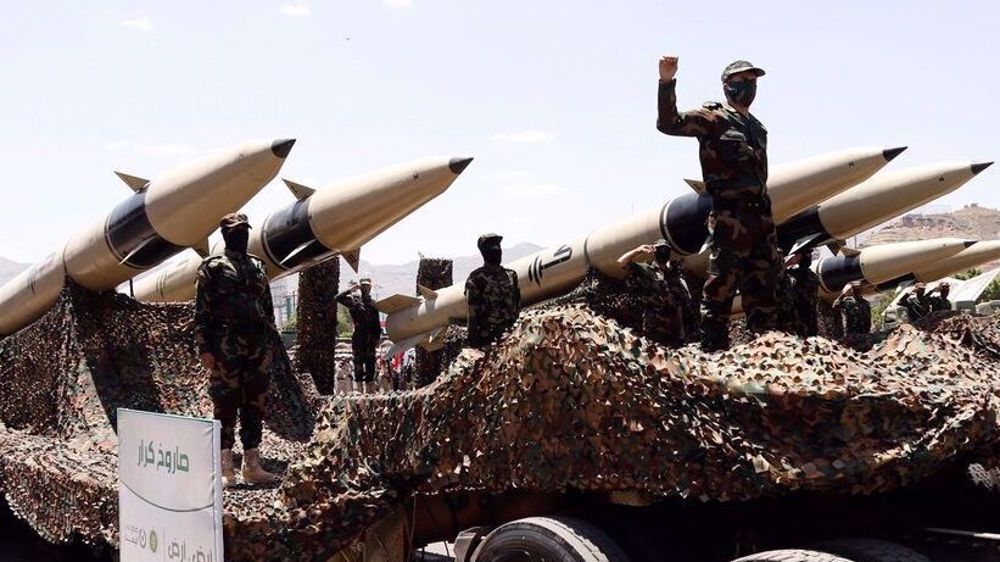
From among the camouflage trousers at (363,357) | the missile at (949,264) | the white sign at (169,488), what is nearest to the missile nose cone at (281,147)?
the white sign at (169,488)

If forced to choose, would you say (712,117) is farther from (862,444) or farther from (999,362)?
(862,444)

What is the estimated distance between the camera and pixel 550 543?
3342 mm

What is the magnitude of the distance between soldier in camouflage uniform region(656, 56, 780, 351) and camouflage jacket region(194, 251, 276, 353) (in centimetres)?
254

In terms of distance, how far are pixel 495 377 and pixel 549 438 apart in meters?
0.32

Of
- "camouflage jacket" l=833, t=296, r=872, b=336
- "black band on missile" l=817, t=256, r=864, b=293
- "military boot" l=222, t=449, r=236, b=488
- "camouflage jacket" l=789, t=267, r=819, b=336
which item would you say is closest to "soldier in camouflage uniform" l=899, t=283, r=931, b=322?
"camouflage jacket" l=833, t=296, r=872, b=336

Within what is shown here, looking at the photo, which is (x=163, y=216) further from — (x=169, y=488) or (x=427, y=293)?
(x=427, y=293)

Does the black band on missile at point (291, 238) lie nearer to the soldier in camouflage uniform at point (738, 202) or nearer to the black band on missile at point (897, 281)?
the soldier in camouflage uniform at point (738, 202)

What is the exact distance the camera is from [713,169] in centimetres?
431

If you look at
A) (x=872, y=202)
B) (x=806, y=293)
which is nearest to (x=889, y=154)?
(x=872, y=202)

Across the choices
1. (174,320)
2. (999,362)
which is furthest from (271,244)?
(999,362)

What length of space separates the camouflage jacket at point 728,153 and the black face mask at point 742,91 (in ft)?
0.15

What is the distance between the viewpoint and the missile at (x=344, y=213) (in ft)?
27.6

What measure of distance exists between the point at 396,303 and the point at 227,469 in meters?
8.45

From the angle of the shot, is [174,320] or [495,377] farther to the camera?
[174,320]
